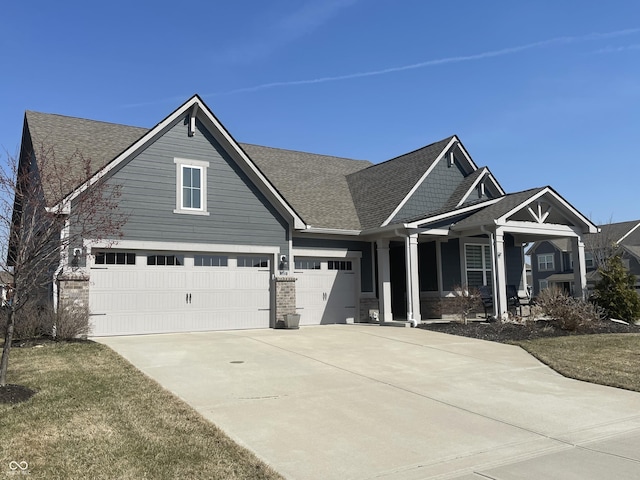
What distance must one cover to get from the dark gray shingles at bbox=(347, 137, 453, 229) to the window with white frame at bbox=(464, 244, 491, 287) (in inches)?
137

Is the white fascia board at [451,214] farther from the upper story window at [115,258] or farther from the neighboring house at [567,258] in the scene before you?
the neighboring house at [567,258]

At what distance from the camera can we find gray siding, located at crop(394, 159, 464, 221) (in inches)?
777

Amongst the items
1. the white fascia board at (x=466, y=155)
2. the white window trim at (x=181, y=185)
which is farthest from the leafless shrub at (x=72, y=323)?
the white fascia board at (x=466, y=155)

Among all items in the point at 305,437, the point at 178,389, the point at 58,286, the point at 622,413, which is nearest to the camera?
the point at 305,437

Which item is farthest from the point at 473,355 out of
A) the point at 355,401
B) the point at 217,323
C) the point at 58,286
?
the point at 58,286

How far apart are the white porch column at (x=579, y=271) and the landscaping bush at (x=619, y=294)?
652mm

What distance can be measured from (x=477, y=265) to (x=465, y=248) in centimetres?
94

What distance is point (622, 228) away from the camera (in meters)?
48.2

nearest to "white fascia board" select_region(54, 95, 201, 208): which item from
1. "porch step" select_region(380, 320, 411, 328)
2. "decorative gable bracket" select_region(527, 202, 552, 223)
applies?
"porch step" select_region(380, 320, 411, 328)

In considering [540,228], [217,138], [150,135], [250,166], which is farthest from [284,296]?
[540,228]

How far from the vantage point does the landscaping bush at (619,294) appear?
1808cm

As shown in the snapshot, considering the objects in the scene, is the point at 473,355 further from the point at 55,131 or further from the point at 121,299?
the point at 55,131

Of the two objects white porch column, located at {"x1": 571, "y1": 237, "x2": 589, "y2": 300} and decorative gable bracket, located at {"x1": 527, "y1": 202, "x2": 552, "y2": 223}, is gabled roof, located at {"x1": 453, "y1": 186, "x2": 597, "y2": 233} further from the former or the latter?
white porch column, located at {"x1": 571, "y1": 237, "x2": 589, "y2": 300}

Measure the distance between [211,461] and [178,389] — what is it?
Answer: 315 centimetres
